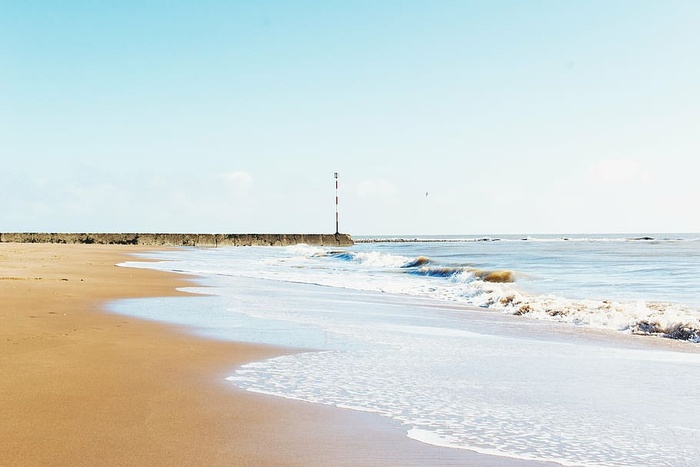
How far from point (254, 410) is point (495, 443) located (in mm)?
1855

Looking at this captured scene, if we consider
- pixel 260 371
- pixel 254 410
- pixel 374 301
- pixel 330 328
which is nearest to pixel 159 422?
pixel 254 410

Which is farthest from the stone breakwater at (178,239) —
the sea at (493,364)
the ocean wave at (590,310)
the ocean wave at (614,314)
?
the sea at (493,364)

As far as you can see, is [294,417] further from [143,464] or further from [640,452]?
[640,452]

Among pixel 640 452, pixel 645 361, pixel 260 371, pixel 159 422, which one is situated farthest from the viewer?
pixel 645 361

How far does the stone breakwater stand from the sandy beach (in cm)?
7914

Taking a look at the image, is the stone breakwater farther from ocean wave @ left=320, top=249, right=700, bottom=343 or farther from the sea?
the sea

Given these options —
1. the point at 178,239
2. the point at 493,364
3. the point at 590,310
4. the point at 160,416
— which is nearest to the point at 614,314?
the point at 590,310

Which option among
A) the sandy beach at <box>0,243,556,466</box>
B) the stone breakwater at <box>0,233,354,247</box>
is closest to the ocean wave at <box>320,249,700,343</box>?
the sandy beach at <box>0,243,556,466</box>

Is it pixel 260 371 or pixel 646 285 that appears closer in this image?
pixel 260 371

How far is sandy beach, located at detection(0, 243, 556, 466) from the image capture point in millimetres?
3744

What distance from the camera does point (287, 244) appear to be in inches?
3506

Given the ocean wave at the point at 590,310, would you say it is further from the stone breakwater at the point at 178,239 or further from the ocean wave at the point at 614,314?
the stone breakwater at the point at 178,239

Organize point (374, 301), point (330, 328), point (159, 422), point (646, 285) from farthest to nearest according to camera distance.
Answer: point (646, 285) → point (374, 301) → point (330, 328) → point (159, 422)

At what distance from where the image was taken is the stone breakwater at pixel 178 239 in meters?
87.4
